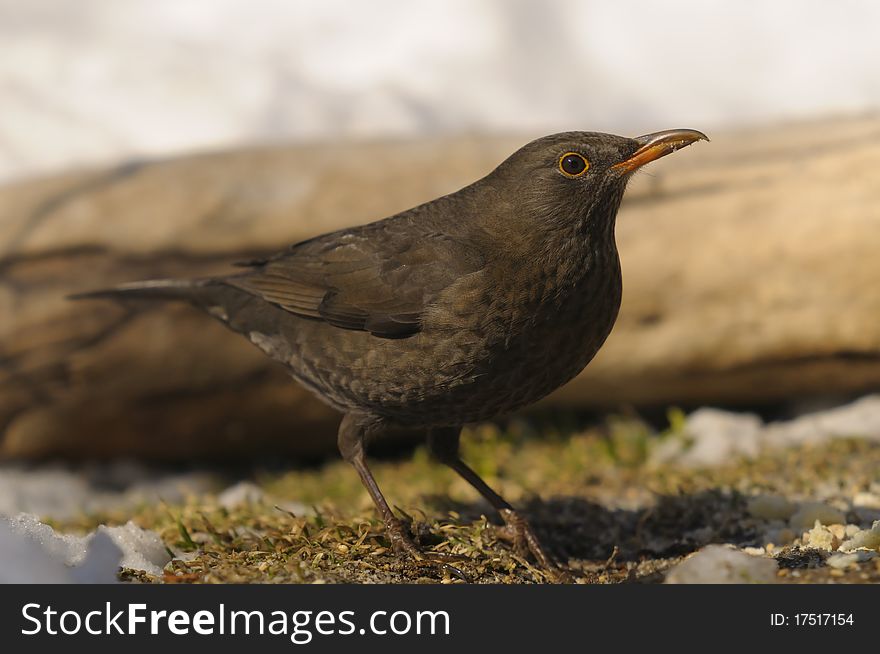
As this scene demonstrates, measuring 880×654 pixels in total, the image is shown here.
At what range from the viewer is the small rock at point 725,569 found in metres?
3.31

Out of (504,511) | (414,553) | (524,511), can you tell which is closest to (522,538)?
(504,511)

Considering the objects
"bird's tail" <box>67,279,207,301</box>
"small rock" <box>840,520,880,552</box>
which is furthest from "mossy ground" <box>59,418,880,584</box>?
"bird's tail" <box>67,279,207,301</box>

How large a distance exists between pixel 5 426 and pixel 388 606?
4469 millimetres

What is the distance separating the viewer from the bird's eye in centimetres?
425

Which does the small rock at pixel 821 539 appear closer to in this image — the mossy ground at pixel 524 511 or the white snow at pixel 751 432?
the mossy ground at pixel 524 511

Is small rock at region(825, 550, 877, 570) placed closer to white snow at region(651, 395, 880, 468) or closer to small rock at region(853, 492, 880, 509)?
small rock at region(853, 492, 880, 509)

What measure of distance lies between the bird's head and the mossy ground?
136 centimetres

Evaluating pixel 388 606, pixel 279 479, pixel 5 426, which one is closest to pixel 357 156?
pixel 279 479

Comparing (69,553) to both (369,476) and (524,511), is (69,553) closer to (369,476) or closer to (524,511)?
(369,476)

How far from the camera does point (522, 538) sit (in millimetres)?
4422

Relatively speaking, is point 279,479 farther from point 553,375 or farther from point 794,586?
point 794,586

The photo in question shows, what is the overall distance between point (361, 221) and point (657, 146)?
3122 mm

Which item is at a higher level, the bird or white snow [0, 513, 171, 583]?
the bird

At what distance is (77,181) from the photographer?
7355mm
